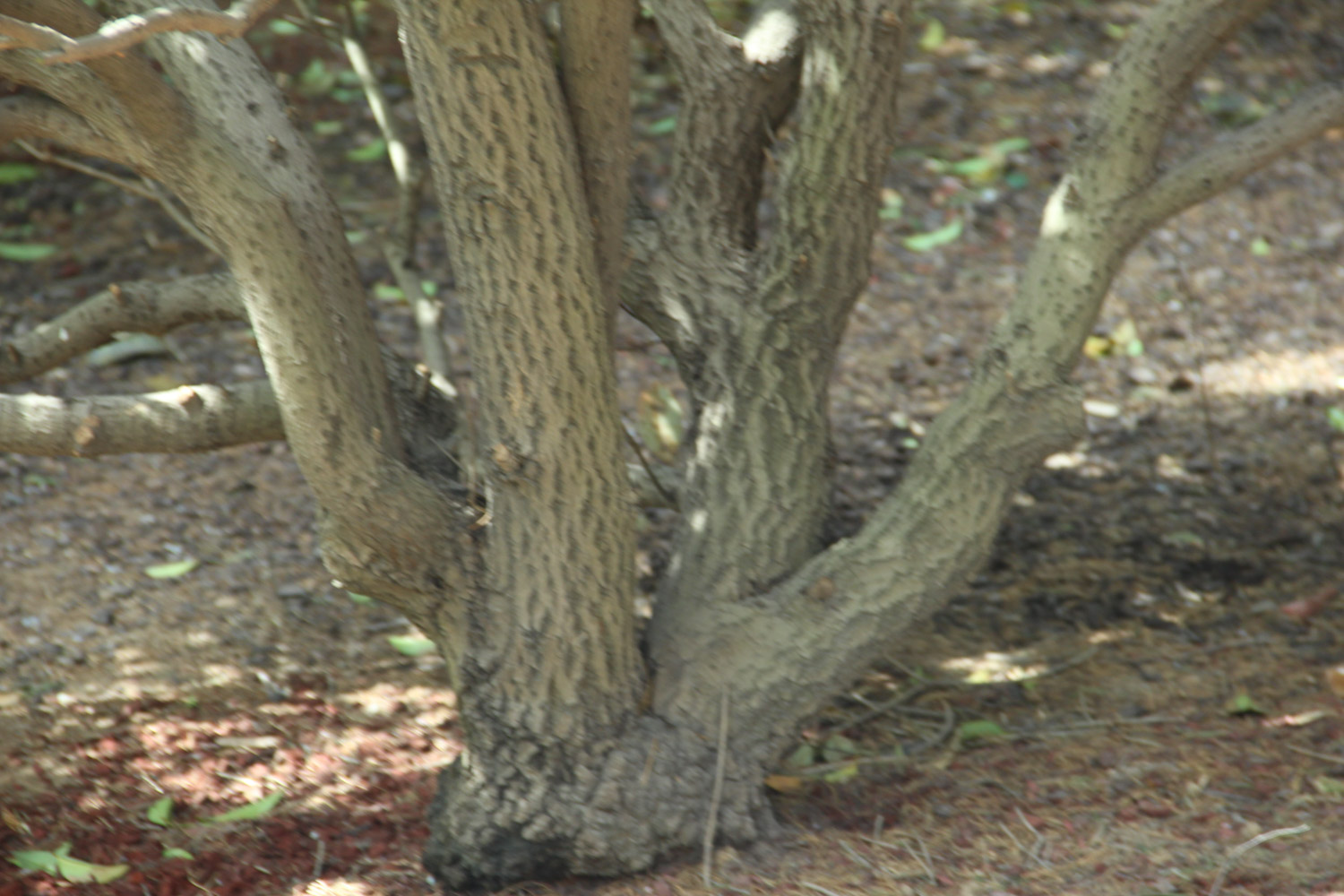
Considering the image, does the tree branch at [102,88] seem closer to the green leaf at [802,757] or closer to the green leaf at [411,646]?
the green leaf at [411,646]

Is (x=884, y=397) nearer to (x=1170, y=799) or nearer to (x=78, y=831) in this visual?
(x=1170, y=799)

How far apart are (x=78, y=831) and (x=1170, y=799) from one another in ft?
8.71

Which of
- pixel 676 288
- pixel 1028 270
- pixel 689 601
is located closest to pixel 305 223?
pixel 676 288

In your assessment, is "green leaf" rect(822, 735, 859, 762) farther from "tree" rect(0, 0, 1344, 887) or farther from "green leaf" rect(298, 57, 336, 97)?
"green leaf" rect(298, 57, 336, 97)

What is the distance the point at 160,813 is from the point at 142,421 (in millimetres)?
1033

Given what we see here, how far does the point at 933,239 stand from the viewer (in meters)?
6.44

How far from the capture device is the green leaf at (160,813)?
10.3ft

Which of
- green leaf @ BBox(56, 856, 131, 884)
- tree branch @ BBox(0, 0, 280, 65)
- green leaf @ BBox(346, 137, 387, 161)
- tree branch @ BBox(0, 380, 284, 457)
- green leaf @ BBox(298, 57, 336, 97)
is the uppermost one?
green leaf @ BBox(298, 57, 336, 97)

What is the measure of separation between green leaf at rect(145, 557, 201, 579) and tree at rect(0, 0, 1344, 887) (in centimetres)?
118

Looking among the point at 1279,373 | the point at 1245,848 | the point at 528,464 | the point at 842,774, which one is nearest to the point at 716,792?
the point at 842,774

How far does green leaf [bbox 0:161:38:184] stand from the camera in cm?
625

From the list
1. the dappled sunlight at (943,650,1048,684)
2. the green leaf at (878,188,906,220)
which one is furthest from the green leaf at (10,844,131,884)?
the green leaf at (878,188,906,220)

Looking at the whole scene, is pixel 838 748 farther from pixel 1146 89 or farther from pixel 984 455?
pixel 1146 89

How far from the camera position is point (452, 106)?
2.45 m
